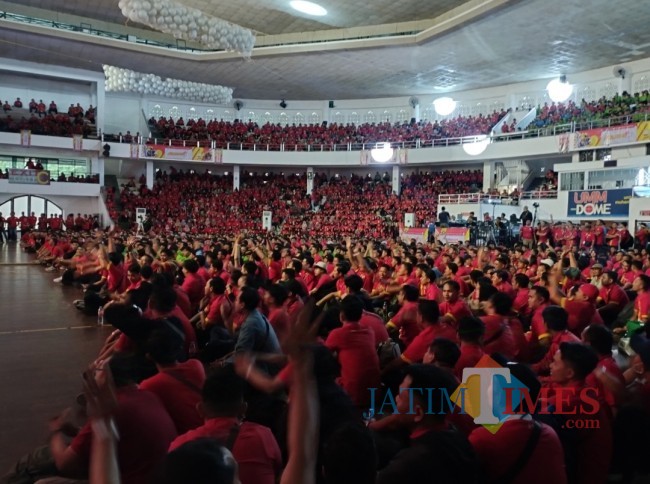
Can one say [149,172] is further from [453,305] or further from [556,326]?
[556,326]

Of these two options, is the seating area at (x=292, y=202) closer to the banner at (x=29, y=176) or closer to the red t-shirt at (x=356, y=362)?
the banner at (x=29, y=176)

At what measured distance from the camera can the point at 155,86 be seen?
53.7ft

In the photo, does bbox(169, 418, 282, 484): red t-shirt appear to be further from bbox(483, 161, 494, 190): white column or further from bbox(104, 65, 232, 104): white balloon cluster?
bbox(483, 161, 494, 190): white column

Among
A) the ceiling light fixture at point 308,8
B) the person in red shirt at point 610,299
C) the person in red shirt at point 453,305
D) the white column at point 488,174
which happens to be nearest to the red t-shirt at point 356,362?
the person in red shirt at point 453,305

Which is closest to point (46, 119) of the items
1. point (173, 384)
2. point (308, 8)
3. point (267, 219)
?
point (267, 219)

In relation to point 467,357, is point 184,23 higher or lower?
higher

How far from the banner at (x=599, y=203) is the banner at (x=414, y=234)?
5904 mm

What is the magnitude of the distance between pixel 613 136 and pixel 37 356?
836 inches

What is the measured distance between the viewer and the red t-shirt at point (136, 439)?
7.53 ft

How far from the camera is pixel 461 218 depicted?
21.4 metres

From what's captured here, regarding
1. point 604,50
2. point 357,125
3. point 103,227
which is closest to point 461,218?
A: point 604,50

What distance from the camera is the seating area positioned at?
2612 cm

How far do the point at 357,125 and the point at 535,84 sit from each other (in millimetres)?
11021

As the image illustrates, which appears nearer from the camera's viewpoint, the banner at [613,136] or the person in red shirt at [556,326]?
the person in red shirt at [556,326]
